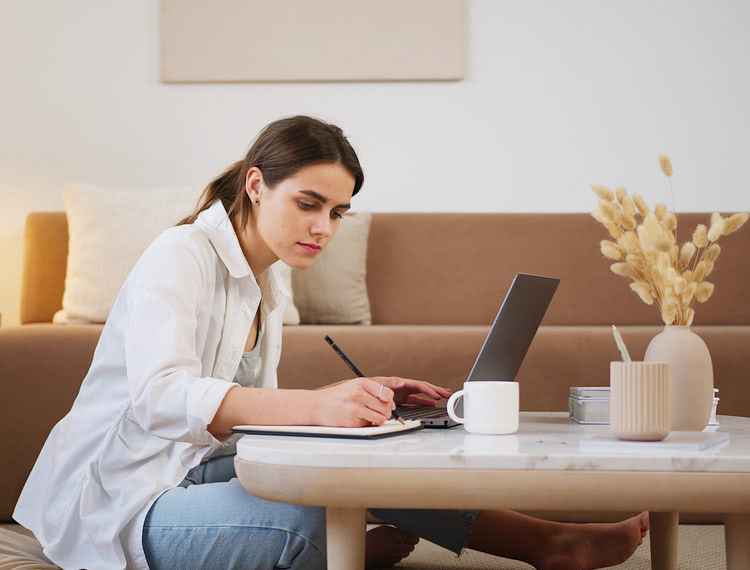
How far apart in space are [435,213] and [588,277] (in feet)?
1.97

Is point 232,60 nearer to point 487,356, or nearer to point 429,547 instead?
point 429,547

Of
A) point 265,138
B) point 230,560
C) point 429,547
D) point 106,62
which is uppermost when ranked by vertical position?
point 106,62

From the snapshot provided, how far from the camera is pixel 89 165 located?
131 inches

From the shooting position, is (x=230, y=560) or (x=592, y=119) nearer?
(x=230, y=560)

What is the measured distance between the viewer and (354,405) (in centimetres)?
108

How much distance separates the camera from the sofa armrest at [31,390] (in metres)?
2.35

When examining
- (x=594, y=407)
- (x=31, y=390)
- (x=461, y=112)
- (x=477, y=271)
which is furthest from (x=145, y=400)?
(x=461, y=112)

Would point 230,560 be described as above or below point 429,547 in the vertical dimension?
above

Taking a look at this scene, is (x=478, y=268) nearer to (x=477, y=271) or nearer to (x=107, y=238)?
(x=477, y=271)

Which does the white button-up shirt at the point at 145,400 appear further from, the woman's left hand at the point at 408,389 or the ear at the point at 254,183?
the woman's left hand at the point at 408,389

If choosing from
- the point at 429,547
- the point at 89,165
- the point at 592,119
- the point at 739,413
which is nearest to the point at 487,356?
the point at 429,547

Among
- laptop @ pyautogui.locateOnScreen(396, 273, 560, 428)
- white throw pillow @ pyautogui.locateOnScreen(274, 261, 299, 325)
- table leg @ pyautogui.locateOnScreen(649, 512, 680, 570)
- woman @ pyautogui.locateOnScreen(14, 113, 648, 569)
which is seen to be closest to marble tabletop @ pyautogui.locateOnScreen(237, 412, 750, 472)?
woman @ pyautogui.locateOnScreen(14, 113, 648, 569)

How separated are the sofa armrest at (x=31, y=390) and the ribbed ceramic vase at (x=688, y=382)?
5.43 feet

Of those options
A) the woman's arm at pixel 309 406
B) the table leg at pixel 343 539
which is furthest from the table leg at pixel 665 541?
the table leg at pixel 343 539
